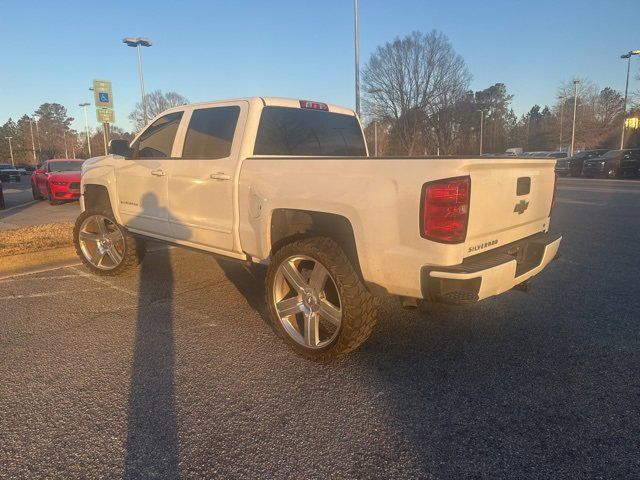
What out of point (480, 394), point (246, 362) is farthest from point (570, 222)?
point (246, 362)

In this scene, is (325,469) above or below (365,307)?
below

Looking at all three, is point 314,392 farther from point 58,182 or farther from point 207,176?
point 58,182

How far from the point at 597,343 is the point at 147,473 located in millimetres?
3278

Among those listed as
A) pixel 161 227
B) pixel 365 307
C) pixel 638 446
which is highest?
pixel 161 227

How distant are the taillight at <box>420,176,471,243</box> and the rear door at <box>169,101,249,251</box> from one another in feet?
6.01

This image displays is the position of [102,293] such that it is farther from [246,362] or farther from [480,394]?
[480,394]

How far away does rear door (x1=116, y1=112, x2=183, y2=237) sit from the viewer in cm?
459

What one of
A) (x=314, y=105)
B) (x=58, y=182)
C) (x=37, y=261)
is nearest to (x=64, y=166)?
(x=58, y=182)

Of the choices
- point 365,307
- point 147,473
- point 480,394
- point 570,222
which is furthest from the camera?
point 570,222

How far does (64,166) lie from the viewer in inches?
604

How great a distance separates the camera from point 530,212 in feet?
11.0

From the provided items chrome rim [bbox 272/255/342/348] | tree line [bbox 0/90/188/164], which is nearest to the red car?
chrome rim [bbox 272/255/342/348]

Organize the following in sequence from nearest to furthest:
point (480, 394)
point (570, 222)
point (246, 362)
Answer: point (480, 394), point (246, 362), point (570, 222)

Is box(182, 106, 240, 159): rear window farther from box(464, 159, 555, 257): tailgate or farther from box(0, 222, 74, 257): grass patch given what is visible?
box(0, 222, 74, 257): grass patch
